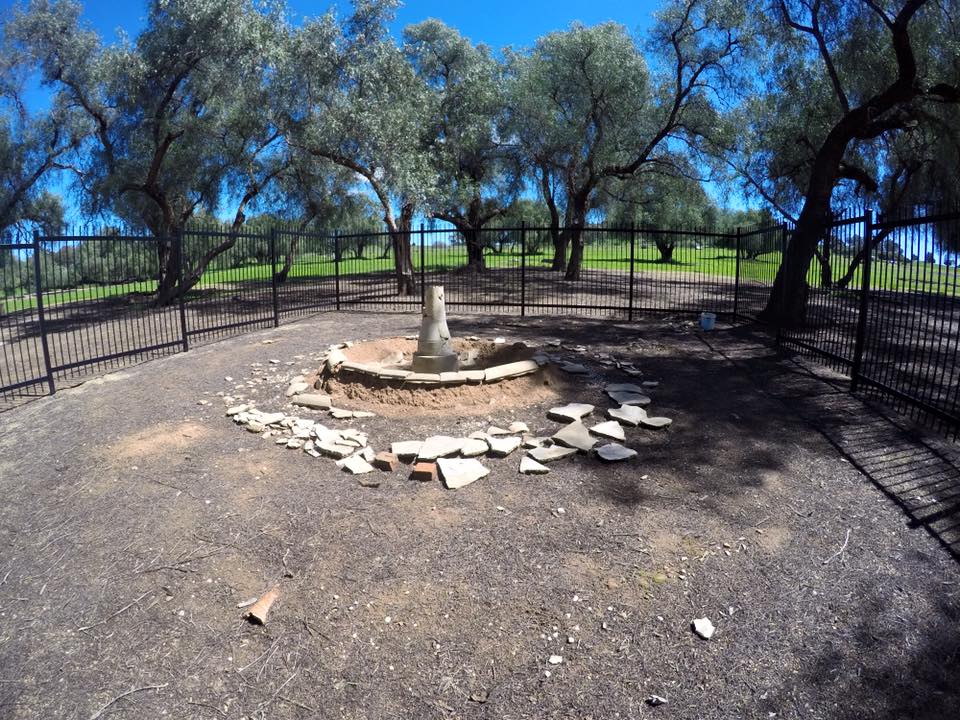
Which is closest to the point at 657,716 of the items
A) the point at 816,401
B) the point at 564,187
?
the point at 816,401

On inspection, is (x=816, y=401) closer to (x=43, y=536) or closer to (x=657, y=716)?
(x=657, y=716)

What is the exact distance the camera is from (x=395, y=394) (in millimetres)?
6660

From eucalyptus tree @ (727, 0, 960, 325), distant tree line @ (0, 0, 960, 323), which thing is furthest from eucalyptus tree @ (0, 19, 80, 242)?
eucalyptus tree @ (727, 0, 960, 325)

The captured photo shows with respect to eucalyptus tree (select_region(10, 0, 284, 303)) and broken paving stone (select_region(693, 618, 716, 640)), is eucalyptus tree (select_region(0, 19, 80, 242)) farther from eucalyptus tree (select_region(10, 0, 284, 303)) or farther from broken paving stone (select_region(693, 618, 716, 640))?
broken paving stone (select_region(693, 618, 716, 640))

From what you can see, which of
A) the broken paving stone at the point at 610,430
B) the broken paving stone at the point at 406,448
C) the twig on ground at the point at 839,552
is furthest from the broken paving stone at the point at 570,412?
the twig on ground at the point at 839,552

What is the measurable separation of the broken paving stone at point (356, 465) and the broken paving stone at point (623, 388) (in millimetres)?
3083

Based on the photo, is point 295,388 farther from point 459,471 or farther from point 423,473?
point 459,471

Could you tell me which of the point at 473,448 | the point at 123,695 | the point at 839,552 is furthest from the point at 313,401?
the point at 839,552

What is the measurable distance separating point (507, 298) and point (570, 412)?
1199cm

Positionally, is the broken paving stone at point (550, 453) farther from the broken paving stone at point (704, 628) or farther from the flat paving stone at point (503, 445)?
the broken paving stone at point (704, 628)

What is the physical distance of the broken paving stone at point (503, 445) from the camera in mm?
5145

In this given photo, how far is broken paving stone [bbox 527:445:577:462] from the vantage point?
16.5 feet

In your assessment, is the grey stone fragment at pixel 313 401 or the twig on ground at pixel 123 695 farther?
the grey stone fragment at pixel 313 401

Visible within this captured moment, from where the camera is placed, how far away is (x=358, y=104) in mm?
16250
